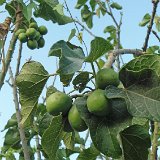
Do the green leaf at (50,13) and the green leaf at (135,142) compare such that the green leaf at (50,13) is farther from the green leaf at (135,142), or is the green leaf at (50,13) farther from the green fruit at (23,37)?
the green leaf at (135,142)

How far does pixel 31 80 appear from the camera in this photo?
1224 mm

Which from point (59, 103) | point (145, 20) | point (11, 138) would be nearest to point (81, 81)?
point (59, 103)

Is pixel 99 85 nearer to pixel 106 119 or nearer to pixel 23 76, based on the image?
pixel 106 119

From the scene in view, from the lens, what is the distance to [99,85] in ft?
3.41

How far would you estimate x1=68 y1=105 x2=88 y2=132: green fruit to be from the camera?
104 cm

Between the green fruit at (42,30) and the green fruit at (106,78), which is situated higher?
the green fruit at (42,30)

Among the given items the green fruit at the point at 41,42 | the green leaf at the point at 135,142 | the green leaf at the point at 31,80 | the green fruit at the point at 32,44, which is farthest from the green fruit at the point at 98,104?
the green fruit at the point at 41,42

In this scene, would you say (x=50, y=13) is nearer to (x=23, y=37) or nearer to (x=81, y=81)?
(x=23, y=37)

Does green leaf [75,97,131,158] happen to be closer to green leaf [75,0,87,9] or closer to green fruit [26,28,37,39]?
green fruit [26,28,37,39]

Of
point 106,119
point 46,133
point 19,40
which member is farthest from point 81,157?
point 19,40

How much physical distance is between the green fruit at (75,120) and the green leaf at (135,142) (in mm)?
109

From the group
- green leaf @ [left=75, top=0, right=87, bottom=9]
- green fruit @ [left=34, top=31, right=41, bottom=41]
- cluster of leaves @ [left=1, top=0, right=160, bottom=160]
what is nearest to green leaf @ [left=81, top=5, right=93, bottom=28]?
green leaf @ [left=75, top=0, right=87, bottom=9]

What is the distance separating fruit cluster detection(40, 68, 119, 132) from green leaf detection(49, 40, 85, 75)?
67 millimetres

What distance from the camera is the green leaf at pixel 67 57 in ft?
3.33
